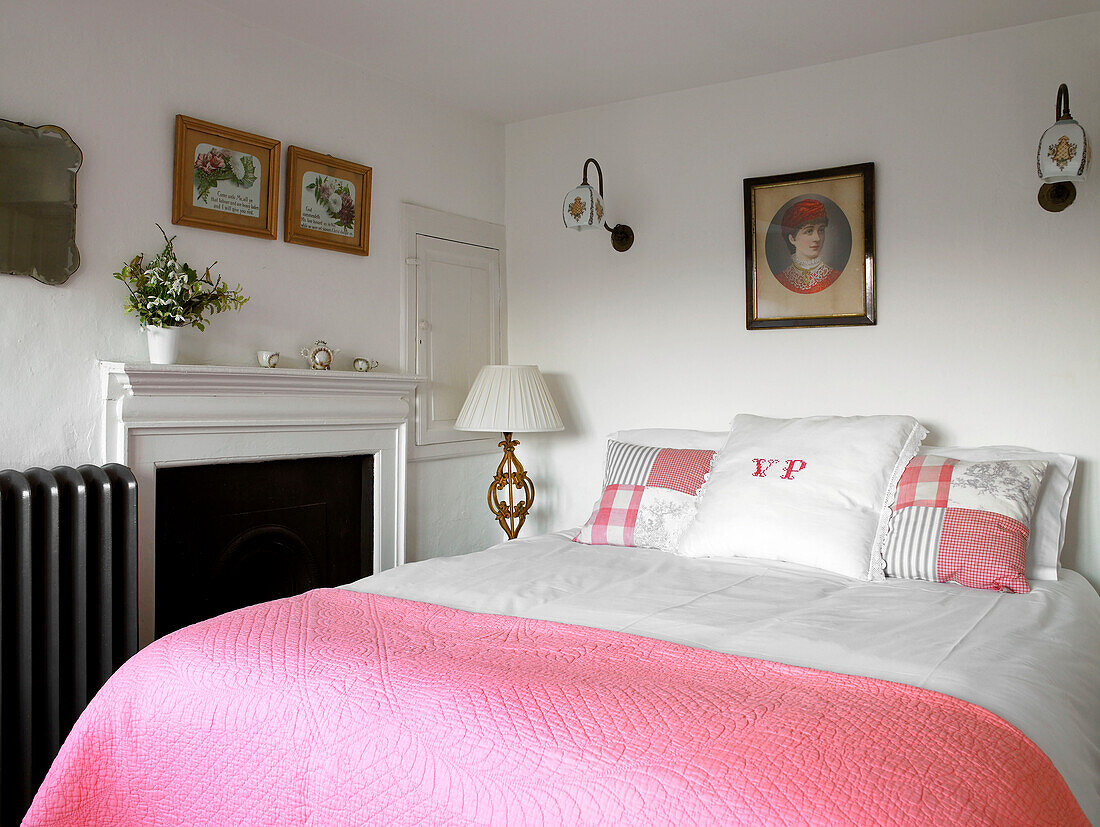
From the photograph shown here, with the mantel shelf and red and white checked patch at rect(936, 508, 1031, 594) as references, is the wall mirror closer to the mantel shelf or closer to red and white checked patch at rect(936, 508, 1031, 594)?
the mantel shelf

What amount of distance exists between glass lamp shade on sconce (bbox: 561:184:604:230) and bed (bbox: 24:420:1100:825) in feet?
5.36

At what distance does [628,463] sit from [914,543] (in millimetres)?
1008

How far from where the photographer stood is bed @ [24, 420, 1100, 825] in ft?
3.38

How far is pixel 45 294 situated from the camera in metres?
2.22

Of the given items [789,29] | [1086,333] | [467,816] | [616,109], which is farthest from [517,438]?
[467,816]

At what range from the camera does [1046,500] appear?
2.47m

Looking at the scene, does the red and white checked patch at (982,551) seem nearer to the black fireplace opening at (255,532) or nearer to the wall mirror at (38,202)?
the black fireplace opening at (255,532)

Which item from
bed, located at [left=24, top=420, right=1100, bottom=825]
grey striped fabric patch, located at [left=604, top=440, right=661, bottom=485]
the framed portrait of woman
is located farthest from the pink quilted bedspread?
the framed portrait of woman

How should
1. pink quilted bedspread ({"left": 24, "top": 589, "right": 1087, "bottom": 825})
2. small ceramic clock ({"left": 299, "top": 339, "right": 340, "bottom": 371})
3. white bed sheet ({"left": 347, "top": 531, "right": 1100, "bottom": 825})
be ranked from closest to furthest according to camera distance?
pink quilted bedspread ({"left": 24, "top": 589, "right": 1087, "bottom": 825}) → white bed sheet ({"left": 347, "top": 531, "right": 1100, "bottom": 825}) → small ceramic clock ({"left": 299, "top": 339, "right": 340, "bottom": 371})

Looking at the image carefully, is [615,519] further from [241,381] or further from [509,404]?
[241,381]

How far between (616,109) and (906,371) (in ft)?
5.21

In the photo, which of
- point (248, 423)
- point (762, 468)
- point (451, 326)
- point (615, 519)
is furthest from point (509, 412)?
point (762, 468)

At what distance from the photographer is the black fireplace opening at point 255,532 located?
2.51 m

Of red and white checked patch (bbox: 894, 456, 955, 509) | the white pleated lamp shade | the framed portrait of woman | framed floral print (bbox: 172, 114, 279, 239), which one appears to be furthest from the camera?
the white pleated lamp shade
